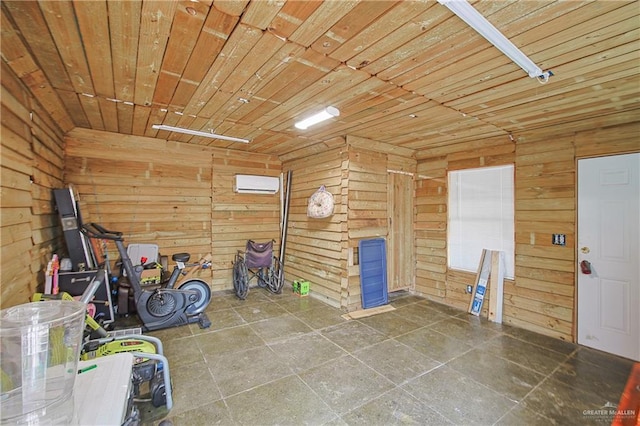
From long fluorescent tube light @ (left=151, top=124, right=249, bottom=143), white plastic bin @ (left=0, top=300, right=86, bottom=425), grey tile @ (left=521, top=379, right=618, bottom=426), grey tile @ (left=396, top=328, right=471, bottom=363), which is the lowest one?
grey tile @ (left=521, top=379, right=618, bottom=426)

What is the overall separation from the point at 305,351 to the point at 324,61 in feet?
9.28

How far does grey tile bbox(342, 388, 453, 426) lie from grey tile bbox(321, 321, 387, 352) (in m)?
0.86

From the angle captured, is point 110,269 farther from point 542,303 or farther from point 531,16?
point 542,303

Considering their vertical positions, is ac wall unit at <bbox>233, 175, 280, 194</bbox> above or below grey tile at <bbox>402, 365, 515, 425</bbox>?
above

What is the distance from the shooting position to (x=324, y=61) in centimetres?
207

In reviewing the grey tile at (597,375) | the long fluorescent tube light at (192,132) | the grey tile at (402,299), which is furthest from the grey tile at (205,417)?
the long fluorescent tube light at (192,132)

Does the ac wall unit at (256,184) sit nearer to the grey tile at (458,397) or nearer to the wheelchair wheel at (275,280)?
the wheelchair wheel at (275,280)

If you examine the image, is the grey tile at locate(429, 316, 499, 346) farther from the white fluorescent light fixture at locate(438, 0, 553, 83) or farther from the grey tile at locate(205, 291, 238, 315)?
the grey tile at locate(205, 291, 238, 315)

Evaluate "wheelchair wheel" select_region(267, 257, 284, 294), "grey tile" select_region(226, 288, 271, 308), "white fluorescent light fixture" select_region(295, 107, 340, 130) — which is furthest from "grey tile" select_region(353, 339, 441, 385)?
"white fluorescent light fixture" select_region(295, 107, 340, 130)

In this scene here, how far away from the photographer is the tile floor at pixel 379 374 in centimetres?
210

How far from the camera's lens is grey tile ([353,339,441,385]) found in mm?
2631

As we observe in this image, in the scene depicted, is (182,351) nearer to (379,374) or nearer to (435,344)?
(379,374)

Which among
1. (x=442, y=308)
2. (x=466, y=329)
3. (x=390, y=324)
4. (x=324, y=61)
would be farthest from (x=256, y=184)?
(x=466, y=329)

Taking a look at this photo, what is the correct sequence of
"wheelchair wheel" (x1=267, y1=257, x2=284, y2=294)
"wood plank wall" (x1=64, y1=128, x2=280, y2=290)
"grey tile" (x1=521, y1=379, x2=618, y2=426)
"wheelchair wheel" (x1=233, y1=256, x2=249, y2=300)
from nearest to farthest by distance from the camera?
"grey tile" (x1=521, y1=379, x2=618, y2=426)
"wood plank wall" (x1=64, y1=128, x2=280, y2=290)
"wheelchair wheel" (x1=233, y1=256, x2=249, y2=300)
"wheelchair wheel" (x1=267, y1=257, x2=284, y2=294)
